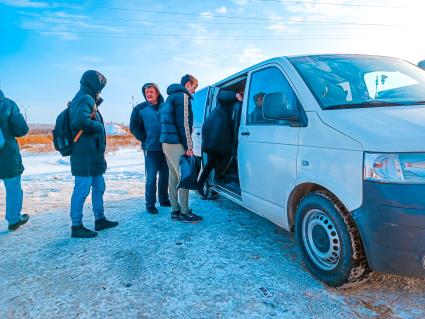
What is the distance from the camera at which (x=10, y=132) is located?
3949 millimetres

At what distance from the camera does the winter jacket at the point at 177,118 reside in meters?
3.97

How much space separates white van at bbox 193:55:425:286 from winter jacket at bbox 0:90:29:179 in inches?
114

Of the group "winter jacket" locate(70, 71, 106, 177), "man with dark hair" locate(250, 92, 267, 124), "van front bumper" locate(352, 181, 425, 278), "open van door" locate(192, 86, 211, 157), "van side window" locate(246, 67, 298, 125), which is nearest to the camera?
"van front bumper" locate(352, 181, 425, 278)

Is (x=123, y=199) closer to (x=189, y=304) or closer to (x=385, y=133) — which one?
(x=189, y=304)

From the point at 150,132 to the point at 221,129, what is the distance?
4.36ft

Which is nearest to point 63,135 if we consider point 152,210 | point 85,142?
point 85,142

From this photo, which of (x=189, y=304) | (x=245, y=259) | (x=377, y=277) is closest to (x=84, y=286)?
(x=189, y=304)

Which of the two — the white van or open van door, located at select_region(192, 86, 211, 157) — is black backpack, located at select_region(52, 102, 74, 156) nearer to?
the white van

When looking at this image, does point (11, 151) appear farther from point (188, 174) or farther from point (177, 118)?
point (188, 174)

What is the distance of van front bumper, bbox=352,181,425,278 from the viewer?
1.81m

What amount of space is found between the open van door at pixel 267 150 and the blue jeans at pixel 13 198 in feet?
9.83

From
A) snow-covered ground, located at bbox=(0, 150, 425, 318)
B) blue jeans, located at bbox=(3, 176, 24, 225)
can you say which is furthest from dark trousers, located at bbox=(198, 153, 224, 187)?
blue jeans, located at bbox=(3, 176, 24, 225)

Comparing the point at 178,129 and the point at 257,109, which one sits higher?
the point at 257,109

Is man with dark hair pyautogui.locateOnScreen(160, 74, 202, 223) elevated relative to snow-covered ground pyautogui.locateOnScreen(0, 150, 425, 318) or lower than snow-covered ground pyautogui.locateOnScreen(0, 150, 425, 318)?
elevated
